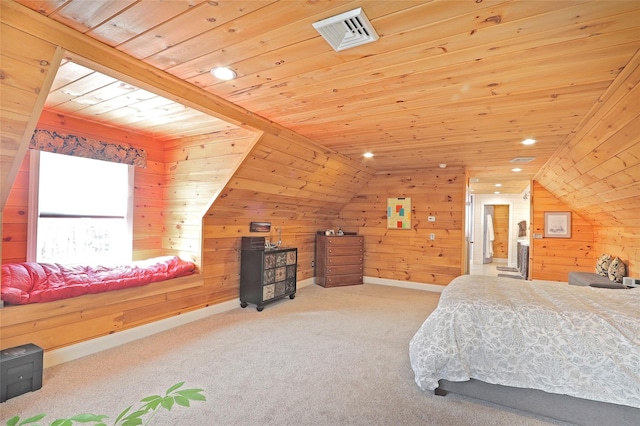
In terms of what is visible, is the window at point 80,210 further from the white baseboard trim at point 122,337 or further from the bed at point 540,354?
the bed at point 540,354

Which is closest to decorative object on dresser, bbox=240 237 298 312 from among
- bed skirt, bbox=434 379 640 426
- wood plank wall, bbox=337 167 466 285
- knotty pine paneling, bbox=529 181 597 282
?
wood plank wall, bbox=337 167 466 285

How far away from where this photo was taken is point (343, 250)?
607cm

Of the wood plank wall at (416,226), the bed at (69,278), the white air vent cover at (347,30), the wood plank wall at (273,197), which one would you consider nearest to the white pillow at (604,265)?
the wood plank wall at (416,226)

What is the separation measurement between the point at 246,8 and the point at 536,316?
259cm

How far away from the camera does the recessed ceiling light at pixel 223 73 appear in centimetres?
235

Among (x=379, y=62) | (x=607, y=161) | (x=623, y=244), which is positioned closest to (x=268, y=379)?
(x=379, y=62)

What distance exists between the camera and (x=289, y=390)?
2.41 m

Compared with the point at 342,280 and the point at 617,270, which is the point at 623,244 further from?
the point at 342,280

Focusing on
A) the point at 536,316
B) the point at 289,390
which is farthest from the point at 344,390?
the point at 536,316

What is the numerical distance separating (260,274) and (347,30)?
334 cm

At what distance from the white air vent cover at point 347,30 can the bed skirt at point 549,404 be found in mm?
2339

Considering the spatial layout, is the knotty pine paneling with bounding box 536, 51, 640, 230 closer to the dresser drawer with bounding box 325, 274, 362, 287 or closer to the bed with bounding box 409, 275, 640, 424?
the bed with bounding box 409, 275, 640, 424

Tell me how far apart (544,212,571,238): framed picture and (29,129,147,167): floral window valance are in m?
7.14

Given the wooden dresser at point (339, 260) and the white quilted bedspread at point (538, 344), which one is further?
the wooden dresser at point (339, 260)
